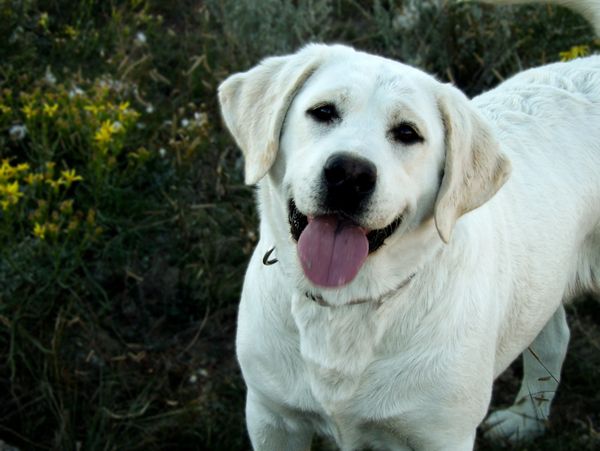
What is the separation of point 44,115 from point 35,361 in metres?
1.21

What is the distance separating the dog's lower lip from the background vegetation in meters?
1.24

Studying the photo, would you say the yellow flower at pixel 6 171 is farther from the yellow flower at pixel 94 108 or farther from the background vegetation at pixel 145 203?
the yellow flower at pixel 94 108

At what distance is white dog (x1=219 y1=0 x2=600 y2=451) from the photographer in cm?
266

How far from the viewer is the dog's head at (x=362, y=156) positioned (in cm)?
257

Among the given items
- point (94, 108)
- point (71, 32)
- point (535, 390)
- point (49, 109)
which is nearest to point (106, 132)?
point (94, 108)

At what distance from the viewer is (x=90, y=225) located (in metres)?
4.02

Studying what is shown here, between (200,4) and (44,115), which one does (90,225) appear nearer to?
(44,115)

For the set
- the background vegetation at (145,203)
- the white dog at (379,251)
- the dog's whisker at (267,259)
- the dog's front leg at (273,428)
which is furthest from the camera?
the background vegetation at (145,203)

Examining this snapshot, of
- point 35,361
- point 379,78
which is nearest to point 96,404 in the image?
point 35,361

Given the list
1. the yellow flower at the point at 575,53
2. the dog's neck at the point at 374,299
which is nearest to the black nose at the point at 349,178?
the dog's neck at the point at 374,299

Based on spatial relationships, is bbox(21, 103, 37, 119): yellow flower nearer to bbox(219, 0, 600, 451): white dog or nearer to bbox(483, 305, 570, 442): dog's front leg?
bbox(219, 0, 600, 451): white dog

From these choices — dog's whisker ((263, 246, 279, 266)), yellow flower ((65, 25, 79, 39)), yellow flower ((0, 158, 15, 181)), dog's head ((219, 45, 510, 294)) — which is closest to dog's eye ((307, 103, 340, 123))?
dog's head ((219, 45, 510, 294))

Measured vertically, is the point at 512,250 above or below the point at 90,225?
above

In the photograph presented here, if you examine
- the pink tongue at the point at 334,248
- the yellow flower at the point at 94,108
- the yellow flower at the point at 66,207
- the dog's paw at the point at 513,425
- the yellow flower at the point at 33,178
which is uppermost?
the pink tongue at the point at 334,248
